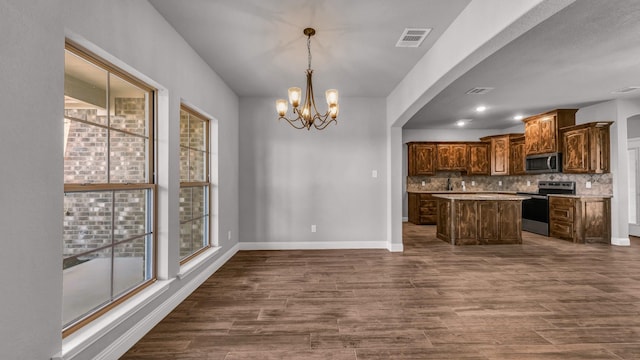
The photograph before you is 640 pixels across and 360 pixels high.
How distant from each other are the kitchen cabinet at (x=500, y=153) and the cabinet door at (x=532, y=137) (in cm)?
74

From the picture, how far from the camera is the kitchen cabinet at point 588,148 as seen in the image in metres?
5.72

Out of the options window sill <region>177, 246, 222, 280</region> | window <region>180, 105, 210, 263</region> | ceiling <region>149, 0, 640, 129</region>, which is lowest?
window sill <region>177, 246, 222, 280</region>

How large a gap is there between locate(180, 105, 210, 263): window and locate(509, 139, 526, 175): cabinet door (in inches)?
285

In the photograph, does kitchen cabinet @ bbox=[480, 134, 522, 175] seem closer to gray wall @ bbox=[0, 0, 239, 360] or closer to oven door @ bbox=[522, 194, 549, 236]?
oven door @ bbox=[522, 194, 549, 236]

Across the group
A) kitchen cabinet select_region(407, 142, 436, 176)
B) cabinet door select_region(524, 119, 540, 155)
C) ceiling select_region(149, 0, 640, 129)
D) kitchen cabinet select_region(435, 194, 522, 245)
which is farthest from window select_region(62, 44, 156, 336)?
cabinet door select_region(524, 119, 540, 155)

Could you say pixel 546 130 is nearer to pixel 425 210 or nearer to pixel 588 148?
pixel 588 148

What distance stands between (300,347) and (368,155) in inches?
143

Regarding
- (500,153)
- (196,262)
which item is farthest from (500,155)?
(196,262)

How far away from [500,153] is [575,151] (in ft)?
6.91

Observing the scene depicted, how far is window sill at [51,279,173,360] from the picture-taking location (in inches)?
66.7

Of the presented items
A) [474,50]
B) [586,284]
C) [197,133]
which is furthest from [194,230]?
[586,284]

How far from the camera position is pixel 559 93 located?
208 inches

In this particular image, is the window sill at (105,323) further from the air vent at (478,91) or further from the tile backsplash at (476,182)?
the tile backsplash at (476,182)

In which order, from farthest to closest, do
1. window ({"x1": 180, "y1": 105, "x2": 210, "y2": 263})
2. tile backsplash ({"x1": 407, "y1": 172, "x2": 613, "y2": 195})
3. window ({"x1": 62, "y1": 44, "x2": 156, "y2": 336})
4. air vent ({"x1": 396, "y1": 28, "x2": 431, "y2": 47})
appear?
1. tile backsplash ({"x1": 407, "y1": 172, "x2": 613, "y2": 195})
2. window ({"x1": 180, "y1": 105, "x2": 210, "y2": 263})
3. air vent ({"x1": 396, "y1": 28, "x2": 431, "y2": 47})
4. window ({"x1": 62, "y1": 44, "x2": 156, "y2": 336})
